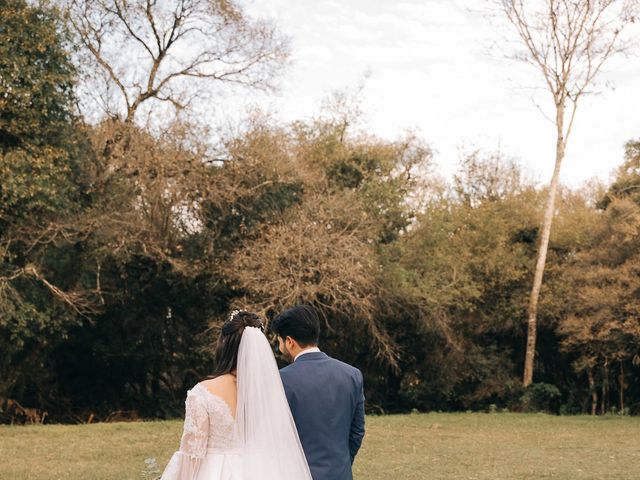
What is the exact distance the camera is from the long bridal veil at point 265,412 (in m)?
4.20

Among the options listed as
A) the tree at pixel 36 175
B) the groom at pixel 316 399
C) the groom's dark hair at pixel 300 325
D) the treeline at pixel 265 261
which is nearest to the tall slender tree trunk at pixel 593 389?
the treeline at pixel 265 261

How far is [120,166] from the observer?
61.1 feet

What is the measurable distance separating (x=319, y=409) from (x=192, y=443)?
0.64 meters

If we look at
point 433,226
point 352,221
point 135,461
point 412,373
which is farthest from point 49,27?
point 412,373

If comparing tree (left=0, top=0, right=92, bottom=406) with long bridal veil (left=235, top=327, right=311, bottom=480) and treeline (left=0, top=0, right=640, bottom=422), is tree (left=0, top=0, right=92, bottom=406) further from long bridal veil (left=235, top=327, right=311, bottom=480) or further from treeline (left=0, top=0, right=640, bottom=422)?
long bridal veil (left=235, top=327, right=311, bottom=480)

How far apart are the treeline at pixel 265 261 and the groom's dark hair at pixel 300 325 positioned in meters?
12.7

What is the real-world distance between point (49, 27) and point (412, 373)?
12.7 metres

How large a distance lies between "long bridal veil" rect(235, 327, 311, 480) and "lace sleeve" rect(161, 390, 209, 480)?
0.17 m


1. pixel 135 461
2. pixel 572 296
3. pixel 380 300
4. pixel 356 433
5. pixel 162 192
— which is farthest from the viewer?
pixel 572 296

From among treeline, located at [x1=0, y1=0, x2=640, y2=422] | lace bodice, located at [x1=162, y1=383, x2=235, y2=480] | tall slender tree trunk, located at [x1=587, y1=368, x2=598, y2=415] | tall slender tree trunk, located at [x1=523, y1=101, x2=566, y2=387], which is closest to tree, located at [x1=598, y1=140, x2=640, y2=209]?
treeline, located at [x1=0, y1=0, x2=640, y2=422]

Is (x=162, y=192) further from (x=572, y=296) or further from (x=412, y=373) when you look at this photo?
(x=572, y=296)

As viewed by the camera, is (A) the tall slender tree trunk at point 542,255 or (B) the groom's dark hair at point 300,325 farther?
(A) the tall slender tree trunk at point 542,255

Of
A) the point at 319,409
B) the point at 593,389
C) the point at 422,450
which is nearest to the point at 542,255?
the point at 593,389

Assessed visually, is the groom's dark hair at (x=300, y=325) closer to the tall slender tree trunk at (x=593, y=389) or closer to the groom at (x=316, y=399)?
the groom at (x=316, y=399)
